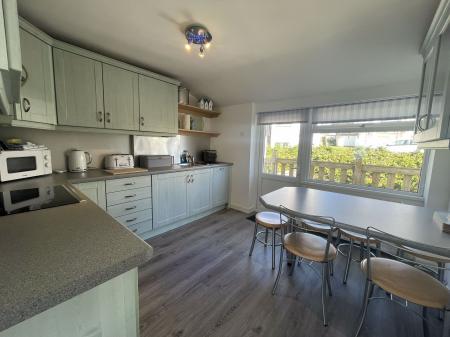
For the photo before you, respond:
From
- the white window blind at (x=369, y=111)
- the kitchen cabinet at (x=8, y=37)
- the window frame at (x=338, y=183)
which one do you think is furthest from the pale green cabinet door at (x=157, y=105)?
the kitchen cabinet at (x=8, y=37)

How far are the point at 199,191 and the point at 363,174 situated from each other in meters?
2.35

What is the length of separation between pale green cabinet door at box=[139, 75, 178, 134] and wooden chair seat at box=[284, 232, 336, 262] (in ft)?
7.13

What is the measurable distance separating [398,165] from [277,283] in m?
2.06

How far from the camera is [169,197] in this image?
2709mm

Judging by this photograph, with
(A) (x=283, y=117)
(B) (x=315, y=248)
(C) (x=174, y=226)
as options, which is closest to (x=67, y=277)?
(B) (x=315, y=248)

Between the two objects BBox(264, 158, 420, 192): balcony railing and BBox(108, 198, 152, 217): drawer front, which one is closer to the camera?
BBox(108, 198, 152, 217): drawer front

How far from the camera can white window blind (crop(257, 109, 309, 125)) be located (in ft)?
9.68

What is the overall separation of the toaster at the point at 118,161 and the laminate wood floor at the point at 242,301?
1172mm

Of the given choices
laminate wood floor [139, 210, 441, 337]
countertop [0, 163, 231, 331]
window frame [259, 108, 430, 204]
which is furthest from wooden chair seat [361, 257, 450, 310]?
countertop [0, 163, 231, 331]

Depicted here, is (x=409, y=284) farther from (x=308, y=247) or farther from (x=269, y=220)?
(x=269, y=220)

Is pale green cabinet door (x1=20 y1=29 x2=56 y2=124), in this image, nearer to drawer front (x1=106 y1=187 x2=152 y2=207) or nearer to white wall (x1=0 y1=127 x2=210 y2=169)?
white wall (x1=0 y1=127 x2=210 y2=169)

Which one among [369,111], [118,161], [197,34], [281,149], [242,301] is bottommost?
[242,301]

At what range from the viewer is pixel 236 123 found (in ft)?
11.8

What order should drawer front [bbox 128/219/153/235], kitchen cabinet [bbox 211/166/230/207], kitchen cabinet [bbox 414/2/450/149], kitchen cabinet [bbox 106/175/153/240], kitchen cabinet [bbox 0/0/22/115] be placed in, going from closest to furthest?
1. kitchen cabinet [bbox 0/0/22/115]
2. kitchen cabinet [bbox 414/2/450/149]
3. kitchen cabinet [bbox 106/175/153/240]
4. drawer front [bbox 128/219/153/235]
5. kitchen cabinet [bbox 211/166/230/207]
